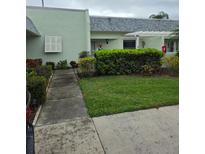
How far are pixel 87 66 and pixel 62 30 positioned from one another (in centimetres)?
736

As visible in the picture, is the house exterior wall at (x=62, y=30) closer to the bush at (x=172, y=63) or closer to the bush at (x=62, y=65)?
the bush at (x=62, y=65)

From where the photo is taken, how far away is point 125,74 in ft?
40.5

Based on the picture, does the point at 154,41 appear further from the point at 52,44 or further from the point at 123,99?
the point at 123,99

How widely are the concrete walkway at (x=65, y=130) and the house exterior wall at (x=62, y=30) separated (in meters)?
11.7

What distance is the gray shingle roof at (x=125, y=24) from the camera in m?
20.3

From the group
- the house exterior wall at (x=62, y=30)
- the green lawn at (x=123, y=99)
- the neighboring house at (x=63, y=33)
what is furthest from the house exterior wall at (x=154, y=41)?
the green lawn at (x=123, y=99)

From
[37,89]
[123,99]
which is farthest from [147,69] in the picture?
[37,89]

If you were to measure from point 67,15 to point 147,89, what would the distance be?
1237cm

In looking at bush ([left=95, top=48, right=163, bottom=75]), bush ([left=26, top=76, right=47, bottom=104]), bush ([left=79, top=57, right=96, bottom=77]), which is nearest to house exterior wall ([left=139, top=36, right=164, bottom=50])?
bush ([left=95, top=48, right=163, bottom=75])

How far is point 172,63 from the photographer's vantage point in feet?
40.6

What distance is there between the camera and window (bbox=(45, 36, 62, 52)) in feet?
56.0

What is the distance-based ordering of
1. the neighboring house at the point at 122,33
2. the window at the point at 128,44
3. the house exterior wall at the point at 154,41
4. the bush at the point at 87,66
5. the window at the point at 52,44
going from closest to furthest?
the bush at the point at 87,66 → the window at the point at 52,44 → the house exterior wall at the point at 154,41 → the neighboring house at the point at 122,33 → the window at the point at 128,44
